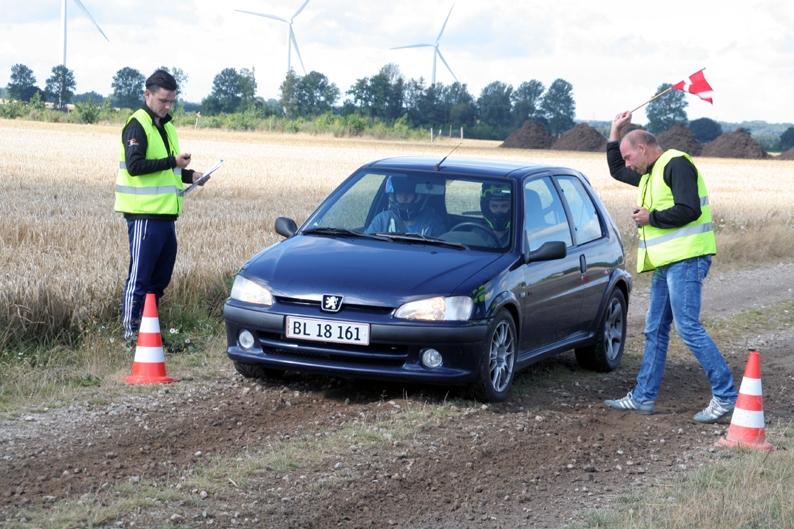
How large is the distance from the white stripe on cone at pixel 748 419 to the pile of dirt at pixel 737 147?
73.8 meters

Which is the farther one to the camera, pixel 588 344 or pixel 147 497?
pixel 588 344

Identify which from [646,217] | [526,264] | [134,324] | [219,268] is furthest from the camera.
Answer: [219,268]

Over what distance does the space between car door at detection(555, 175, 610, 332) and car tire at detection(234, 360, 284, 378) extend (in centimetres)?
241

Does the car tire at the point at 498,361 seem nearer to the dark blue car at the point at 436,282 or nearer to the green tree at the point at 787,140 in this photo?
the dark blue car at the point at 436,282

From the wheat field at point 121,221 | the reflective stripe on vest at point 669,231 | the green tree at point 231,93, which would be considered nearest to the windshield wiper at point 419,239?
the reflective stripe on vest at point 669,231

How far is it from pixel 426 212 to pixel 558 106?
112072 millimetres

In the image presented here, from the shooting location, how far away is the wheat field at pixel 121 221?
10055 millimetres

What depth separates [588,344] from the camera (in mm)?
10070

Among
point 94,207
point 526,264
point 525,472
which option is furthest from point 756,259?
point 525,472

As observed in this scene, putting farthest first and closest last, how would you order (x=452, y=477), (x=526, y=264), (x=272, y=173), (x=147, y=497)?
1. (x=272, y=173)
2. (x=526, y=264)
3. (x=452, y=477)
4. (x=147, y=497)

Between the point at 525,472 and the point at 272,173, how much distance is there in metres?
29.2

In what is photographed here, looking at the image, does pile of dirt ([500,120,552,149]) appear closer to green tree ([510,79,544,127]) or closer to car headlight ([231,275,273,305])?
green tree ([510,79,544,127])

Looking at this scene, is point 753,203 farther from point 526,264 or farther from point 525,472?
point 525,472

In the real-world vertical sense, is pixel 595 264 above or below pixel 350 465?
above
